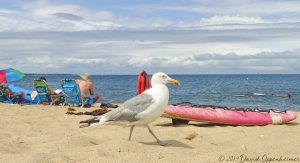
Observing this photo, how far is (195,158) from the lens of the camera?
20.2ft

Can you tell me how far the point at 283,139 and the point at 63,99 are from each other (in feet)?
32.8

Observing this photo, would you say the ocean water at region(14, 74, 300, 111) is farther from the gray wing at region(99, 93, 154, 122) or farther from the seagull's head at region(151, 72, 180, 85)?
the gray wing at region(99, 93, 154, 122)

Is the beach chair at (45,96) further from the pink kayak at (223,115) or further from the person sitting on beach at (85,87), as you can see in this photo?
the pink kayak at (223,115)

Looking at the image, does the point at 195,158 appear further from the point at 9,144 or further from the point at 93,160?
the point at 9,144

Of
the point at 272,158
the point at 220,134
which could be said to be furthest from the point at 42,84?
the point at 272,158

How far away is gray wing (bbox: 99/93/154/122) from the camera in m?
6.89

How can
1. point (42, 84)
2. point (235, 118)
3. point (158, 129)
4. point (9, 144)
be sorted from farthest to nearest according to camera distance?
1. point (42, 84)
2. point (235, 118)
3. point (158, 129)
4. point (9, 144)

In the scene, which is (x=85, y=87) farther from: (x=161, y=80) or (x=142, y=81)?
(x=161, y=80)

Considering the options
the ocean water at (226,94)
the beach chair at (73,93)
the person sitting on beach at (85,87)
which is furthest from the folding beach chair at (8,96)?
the ocean water at (226,94)

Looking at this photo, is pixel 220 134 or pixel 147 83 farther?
pixel 147 83

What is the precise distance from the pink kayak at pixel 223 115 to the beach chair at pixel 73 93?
5969mm

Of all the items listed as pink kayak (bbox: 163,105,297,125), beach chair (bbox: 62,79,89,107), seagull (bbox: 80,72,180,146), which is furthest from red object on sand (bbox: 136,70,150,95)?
beach chair (bbox: 62,79,89,107)

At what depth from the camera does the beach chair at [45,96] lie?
53.2 feet

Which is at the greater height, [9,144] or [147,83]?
[147,83]
